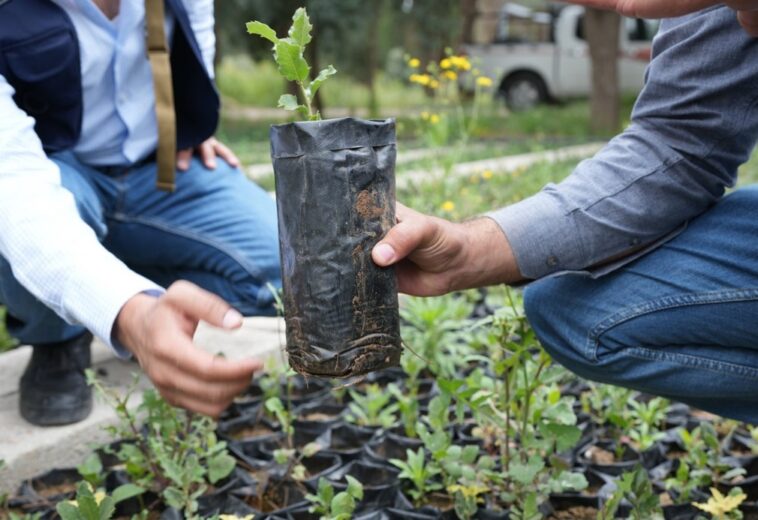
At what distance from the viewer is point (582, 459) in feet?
7.22

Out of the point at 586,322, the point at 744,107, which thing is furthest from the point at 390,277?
the point at 744,107

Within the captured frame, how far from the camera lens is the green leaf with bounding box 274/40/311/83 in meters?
1.35

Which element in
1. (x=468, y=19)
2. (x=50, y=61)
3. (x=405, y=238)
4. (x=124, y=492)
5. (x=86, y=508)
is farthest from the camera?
(x=468, y=19)

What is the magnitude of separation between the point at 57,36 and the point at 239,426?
3.67 ft

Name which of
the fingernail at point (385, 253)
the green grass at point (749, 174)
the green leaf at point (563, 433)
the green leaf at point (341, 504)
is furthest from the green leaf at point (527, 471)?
the green grass at point (749, 174)

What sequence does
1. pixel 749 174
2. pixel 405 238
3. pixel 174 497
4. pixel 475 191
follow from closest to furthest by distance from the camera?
pixel 405 238, pixel 174 497, pixel 475 191, pixel 749 174

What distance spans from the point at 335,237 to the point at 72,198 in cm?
56

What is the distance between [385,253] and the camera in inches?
54.8

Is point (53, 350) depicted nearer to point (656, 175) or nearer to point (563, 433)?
point (563, 433)

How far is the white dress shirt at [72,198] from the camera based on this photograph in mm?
1373

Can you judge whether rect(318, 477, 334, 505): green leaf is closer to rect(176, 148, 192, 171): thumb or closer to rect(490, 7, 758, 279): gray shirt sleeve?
rect(490, 7, 758, 279): gray shirt sleeve

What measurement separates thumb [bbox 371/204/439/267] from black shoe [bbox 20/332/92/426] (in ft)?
4.07

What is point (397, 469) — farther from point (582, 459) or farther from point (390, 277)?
point (390, 277)

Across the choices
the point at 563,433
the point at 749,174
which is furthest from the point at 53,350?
the point at 749,174
